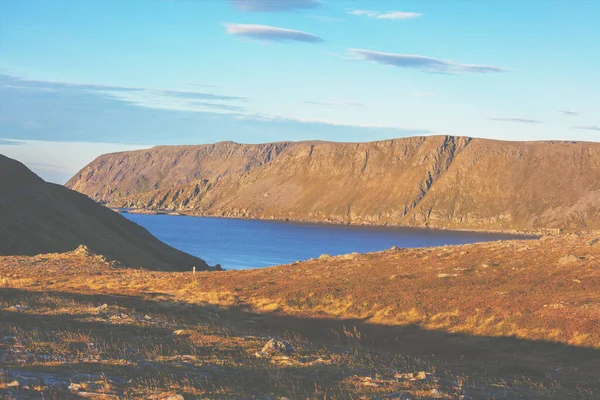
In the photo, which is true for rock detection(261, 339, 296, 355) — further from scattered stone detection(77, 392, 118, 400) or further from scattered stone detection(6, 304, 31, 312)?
scattered stone detection(6, 304, 31, 312)

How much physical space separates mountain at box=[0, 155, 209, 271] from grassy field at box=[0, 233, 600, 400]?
25.5 m

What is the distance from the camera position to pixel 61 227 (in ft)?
298

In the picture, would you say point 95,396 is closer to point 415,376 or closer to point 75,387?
point 75,387

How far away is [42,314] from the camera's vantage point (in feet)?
85.8

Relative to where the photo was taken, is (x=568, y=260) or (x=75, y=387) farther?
(x=568, y=260)

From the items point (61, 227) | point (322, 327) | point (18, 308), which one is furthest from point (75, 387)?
point (61, 227)

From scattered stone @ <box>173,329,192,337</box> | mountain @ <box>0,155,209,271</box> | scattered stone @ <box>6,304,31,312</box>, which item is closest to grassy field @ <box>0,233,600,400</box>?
scattered stone @ <box>173,329,192,337</box>

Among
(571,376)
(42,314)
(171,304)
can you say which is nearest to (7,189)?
(171,304)

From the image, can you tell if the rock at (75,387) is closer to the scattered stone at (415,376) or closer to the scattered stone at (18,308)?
the scattered stone at (415,376)

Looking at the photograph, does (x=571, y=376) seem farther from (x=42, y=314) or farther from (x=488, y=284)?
(x=42, y=314)

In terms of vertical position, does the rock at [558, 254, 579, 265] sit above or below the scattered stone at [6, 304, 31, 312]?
above

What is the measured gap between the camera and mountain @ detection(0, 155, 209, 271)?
81000mm

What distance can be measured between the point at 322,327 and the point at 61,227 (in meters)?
69.5

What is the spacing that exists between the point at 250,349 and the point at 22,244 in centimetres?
6603
